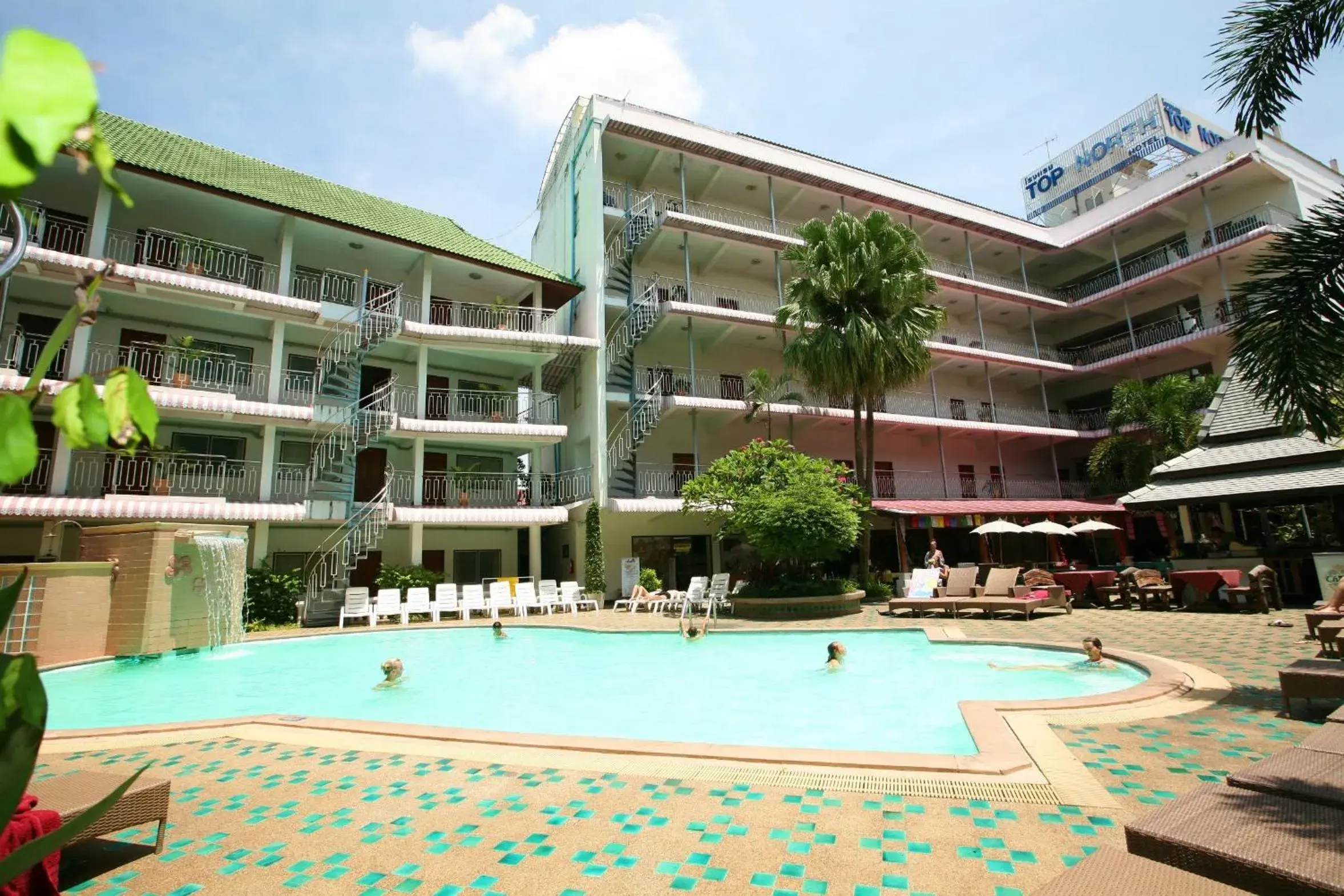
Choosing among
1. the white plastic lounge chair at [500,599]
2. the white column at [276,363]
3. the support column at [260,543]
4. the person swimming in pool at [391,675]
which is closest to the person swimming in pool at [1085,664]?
the person swimming in pool at [391,675]

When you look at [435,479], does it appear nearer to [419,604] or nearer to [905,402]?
[419,604]

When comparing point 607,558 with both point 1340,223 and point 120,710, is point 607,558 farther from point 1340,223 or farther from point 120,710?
point 1340,223

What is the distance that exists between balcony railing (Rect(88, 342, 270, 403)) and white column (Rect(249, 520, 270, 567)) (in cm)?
347

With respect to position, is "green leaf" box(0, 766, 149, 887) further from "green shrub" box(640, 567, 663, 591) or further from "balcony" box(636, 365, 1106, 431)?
"balcony" box(636, 365, 1106, 431)

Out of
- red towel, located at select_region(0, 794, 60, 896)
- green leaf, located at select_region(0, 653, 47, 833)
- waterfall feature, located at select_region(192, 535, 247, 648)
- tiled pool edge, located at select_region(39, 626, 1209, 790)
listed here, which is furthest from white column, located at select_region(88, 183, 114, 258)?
green leaf, located at select_region(0, 653, 47, 833)

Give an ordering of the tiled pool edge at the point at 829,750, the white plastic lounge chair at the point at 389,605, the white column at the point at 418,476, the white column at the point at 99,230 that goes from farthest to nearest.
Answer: the white column at the point at 418,476
the white plastic lounge chair at the point at 389,605
the white column at the point at 99,230
the tiled pool edge at the point at 829,750

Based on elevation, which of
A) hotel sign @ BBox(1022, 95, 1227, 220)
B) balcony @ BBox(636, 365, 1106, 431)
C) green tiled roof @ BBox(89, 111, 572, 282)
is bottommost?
balcony @ BBox(636, 365, 1106, 431)

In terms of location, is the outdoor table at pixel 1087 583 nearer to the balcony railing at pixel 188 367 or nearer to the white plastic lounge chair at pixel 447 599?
the white plastic lounge chair at pixel 447 599

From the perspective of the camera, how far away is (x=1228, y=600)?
515 inches

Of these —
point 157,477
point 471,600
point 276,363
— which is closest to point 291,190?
point 276,363

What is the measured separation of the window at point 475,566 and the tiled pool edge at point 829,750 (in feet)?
54.2

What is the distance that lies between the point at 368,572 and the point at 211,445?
226 inches

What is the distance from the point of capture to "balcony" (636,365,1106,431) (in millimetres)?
24422

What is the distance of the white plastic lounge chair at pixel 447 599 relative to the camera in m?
17.5
